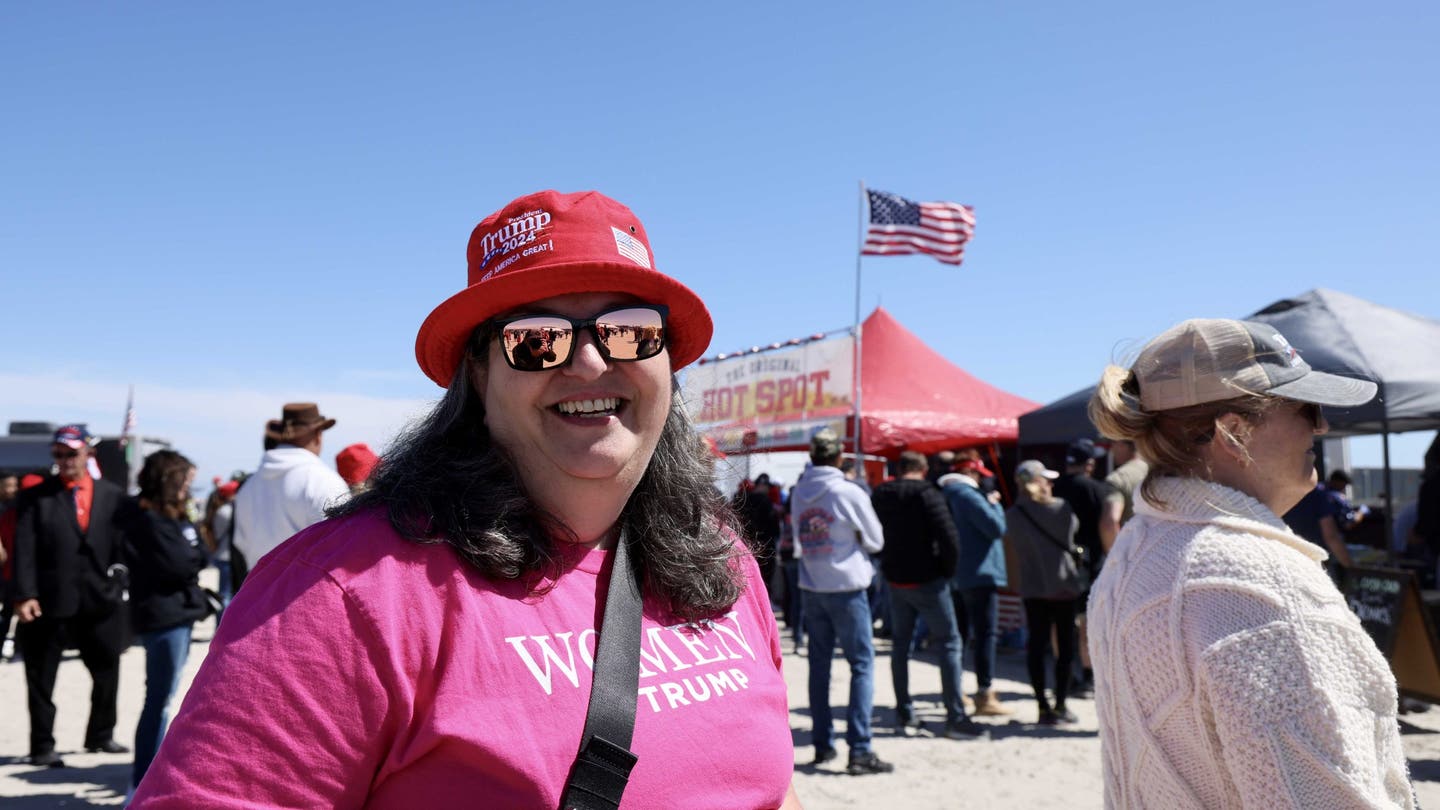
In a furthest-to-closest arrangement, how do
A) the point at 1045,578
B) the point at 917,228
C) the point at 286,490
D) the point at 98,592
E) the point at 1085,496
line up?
the point at 917,228 → the point at 1085,496 → the point at 1045,578 → the point at 98,592 → the point at 286,490

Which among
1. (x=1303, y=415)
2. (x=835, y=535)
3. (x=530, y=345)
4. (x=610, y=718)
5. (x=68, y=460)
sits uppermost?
(x=530, y=345)

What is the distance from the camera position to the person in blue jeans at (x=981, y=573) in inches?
290

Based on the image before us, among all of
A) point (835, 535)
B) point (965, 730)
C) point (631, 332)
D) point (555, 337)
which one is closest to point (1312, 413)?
point (631, 332)

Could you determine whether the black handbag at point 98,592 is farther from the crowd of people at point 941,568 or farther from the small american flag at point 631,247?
the small american flag at point 631,247

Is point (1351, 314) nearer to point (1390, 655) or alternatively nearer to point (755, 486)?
point (1390, 655)

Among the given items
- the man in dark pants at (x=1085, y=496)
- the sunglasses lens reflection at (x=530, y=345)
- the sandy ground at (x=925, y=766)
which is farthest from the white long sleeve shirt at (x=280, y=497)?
the man in dark pants at (x=1085, y=496)

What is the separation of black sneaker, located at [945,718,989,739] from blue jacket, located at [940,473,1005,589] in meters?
1.03

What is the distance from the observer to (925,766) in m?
6.14

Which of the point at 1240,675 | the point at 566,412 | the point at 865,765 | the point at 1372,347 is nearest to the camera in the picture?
the point at 566,412

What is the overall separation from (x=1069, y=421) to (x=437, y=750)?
378 inches

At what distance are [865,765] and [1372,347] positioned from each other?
488cm

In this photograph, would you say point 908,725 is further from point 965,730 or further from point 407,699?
point 407,699

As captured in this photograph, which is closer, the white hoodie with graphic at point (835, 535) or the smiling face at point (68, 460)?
the white hoodie with graphic at point (835, 535)

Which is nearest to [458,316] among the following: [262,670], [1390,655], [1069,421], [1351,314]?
[262,670]
